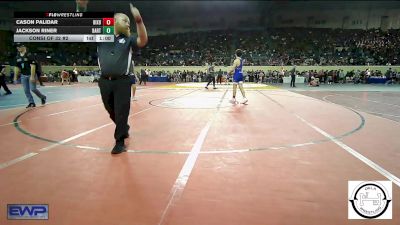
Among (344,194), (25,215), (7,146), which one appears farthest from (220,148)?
(7,146)

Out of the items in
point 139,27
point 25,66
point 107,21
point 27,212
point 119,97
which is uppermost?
point 107,21

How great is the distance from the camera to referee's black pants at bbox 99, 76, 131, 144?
4363 millimetres

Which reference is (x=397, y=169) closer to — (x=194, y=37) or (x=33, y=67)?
(x=33, y=67)

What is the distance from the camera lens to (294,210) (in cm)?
255

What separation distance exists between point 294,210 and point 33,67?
914 cm

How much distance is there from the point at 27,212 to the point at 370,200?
306cm

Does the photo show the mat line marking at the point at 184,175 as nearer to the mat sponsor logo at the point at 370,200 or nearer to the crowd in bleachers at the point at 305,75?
the mat sponsor logo at the point at 370,200

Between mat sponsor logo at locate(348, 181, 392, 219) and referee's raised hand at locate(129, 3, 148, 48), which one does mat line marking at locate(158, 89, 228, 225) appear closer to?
mat sponsor logo at locate(348, 181, 392, 219)

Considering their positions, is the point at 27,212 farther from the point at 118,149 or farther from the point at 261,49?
the point at 261,49

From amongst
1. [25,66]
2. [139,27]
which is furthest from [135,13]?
[25,66]
